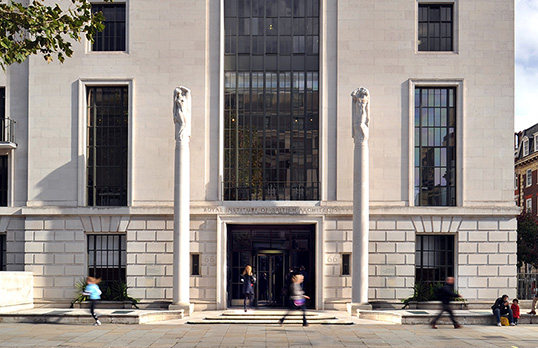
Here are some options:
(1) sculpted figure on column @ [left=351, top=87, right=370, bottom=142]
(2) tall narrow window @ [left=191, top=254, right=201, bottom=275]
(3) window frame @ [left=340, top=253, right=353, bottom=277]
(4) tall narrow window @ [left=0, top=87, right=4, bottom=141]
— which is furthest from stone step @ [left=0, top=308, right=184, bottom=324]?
(1) sculpted figure on column @ [left=351, top=87, right=370, bottom=142]

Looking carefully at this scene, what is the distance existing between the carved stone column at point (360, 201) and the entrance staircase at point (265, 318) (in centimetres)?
174

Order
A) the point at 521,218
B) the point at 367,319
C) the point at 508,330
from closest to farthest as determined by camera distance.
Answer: the point at 508,330 < the point at 367,319 < the point at 521,218

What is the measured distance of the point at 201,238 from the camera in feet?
91.6

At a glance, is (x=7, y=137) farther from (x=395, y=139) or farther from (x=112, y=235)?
(x=395, y=139)

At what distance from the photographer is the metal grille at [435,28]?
1118 inches

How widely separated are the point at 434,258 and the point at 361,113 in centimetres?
724

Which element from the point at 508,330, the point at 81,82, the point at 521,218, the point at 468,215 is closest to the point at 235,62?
the point at 81,82

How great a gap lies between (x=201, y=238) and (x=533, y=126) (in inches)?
2200

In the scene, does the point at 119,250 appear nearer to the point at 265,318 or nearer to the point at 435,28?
the point at 265,318

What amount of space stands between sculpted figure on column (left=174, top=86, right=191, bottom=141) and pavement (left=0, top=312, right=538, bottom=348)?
7792 mm

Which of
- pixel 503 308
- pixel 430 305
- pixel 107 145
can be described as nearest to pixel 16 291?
pixel 107 145

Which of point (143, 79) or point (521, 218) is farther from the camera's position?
point (521, 218)

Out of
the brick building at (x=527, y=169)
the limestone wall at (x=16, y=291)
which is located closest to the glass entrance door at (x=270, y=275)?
the limestone wall at (x=16, y=291)

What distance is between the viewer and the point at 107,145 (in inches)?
1125
